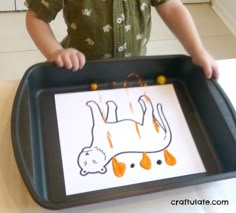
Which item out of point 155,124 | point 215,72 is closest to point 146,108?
point 155,124

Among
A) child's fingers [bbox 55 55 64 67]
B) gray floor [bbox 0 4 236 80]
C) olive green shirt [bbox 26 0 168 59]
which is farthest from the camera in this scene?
gray floor [bbox 0 4 236 80]

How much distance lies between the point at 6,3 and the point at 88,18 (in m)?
1.02

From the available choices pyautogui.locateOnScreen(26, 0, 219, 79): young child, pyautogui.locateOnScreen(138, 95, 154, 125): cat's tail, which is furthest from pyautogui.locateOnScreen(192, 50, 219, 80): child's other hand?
pyautogui.locateOnScreen(138, 95, 154, 125): cat's tail

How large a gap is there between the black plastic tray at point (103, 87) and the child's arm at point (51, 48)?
0.02 meters

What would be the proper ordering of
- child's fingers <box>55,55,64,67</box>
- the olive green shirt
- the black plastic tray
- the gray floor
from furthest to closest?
1. the gray floor
2. the olive green shirt
3. child's fingers <box>55,55,64,67</box>
4. the black plastic tray

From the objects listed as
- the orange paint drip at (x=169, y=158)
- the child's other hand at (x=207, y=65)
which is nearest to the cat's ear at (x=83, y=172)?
the orange paint drip at (x=169, y=158)

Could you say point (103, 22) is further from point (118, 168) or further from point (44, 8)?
point (118, 168)

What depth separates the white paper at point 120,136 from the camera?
1.52 ft

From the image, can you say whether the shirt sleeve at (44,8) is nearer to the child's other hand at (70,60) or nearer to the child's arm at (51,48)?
the child's arm at (51,48)

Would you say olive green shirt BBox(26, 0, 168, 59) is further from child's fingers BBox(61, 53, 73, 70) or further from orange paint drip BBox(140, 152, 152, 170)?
orange paint drip BBox(140, 152, 152, 170)

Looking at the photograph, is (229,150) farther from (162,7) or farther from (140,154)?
(162,7)

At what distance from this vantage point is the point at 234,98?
2.02ft

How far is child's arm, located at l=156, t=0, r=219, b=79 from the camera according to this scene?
0.61 metres

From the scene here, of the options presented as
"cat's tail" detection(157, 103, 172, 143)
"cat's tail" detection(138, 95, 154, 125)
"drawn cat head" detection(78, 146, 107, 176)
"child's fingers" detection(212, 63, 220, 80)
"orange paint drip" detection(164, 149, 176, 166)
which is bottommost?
"orange paint drip" detection(164, 149, 176, 166)
